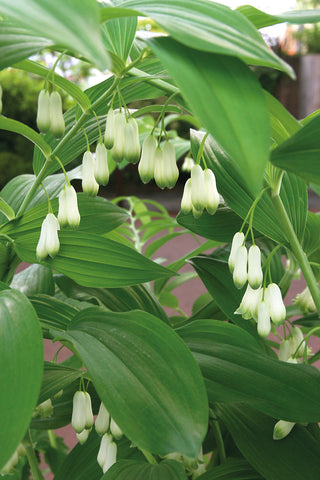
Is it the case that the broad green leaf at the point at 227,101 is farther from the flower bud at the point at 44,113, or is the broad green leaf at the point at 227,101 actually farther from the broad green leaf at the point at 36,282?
the broad green leaf at the point at 36,282

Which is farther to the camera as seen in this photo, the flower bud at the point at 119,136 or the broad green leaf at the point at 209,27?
the flower bud at the point at 119,136

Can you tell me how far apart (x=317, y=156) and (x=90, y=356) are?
0.20 metres

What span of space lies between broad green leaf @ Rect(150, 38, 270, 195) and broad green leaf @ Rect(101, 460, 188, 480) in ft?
0.90

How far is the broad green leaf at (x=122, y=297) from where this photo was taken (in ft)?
1.85

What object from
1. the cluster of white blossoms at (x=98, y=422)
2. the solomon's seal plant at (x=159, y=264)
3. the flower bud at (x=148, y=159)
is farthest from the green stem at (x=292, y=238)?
the cluster of white blossoms at (x=98, y=422)

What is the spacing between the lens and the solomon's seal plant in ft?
0.89

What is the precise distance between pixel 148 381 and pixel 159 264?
0.13 metres

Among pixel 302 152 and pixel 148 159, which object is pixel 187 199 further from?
pixel 302 152

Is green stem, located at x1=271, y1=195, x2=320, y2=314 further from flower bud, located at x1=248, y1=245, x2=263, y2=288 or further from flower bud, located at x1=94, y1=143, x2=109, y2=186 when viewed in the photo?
flower bud, located at x1=94, y1=143, x2=109, y2=186

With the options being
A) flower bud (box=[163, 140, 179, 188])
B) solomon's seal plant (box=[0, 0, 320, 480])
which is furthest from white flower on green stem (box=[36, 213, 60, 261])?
flower bud (box=[163, 140, 179, 188])

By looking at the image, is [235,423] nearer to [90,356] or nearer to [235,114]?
[90,356]

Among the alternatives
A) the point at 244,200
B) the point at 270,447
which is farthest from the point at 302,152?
the point at 270,447

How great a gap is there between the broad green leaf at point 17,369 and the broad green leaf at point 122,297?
219 millimetres

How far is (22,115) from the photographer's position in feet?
11.2
